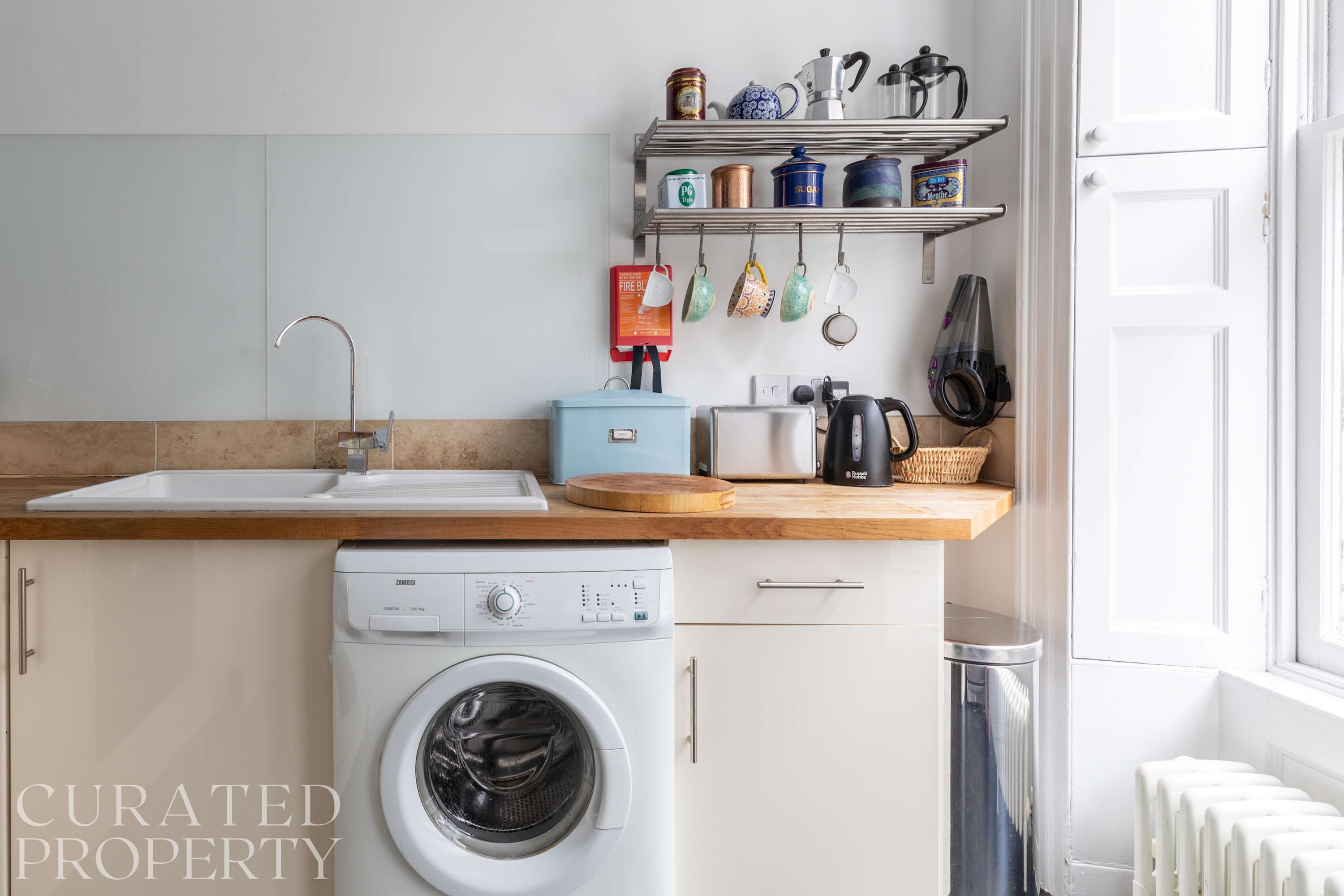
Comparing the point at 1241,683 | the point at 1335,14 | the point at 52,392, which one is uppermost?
the point at 1335,14

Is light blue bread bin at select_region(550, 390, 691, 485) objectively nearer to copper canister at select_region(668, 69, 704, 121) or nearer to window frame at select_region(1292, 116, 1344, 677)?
copper canister at select_region(668, 69, 704, 121)

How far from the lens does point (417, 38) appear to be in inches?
80.3

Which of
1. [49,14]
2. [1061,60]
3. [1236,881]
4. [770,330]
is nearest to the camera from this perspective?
[1236,881]

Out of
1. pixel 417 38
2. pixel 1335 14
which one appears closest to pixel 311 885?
pixel 417 38

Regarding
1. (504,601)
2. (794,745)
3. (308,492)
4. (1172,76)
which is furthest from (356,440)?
(1172,76)

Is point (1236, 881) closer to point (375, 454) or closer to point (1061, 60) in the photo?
point (1061, 60)

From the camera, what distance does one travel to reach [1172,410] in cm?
161

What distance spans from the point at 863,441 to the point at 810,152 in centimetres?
78

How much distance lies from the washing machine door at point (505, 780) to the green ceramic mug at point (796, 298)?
108cm

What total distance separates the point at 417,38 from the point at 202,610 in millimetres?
1490

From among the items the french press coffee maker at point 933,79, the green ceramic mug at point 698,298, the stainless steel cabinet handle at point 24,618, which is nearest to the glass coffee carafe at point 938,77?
the french press coffee maker at point 933,79

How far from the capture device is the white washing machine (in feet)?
4.42

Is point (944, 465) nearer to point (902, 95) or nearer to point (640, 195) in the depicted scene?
point (902, 95)

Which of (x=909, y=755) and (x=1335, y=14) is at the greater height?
(x=1335, y=14)
